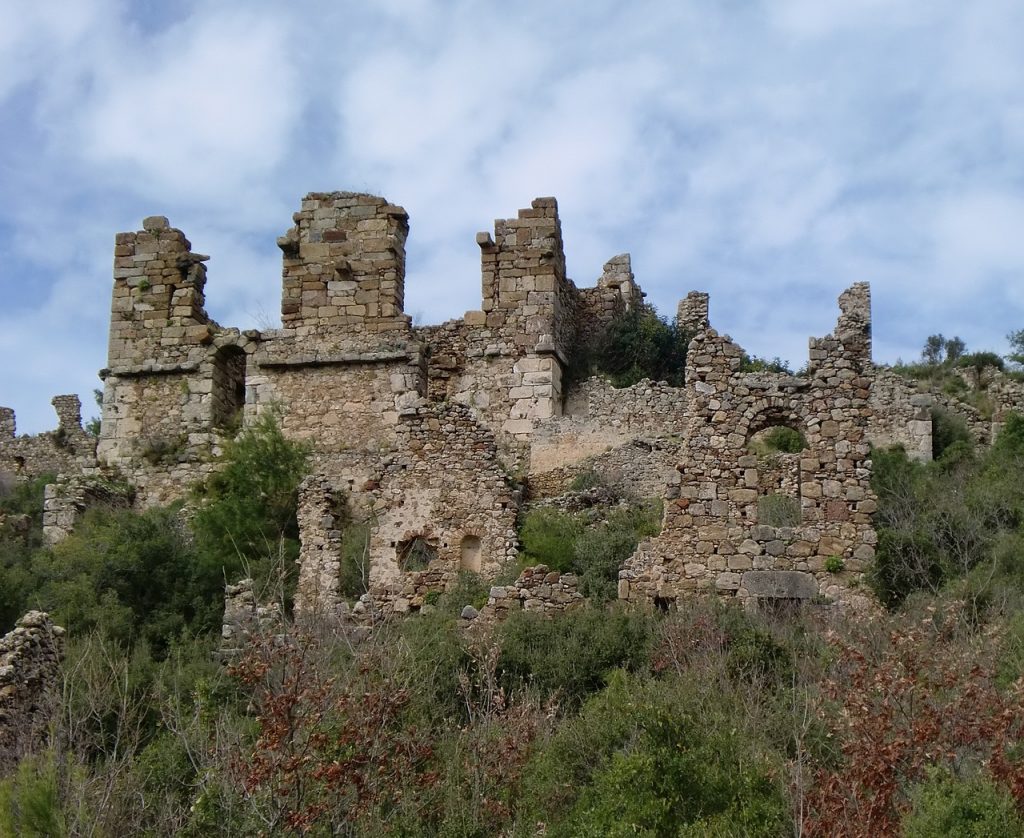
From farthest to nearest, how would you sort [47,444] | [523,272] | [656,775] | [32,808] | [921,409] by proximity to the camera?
1. [47,444]
2. [921,409]
3. [523,272]
4. [656,775]
5. [32,808]

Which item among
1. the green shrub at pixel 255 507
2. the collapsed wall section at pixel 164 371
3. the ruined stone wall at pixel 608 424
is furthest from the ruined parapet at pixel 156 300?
the ruined stone wall at pixel 608 424

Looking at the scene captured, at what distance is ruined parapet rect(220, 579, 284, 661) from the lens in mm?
15258

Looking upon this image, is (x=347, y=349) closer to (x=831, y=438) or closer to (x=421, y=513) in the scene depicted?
(x=421, y=513)

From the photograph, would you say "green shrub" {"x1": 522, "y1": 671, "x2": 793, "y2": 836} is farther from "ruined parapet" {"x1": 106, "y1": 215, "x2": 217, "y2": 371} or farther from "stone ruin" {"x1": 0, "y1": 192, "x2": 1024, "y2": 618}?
"ruined parapet" {"x1": 106, "y1": 215, "x2": 217, "y2": 371}

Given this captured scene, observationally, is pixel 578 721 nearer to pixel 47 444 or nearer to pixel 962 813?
pixel 962 813

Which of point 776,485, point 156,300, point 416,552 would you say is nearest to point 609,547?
point 776,485

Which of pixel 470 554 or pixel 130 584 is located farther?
pixel 130 584

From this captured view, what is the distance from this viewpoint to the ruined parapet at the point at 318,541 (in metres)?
18.9

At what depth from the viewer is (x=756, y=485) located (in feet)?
53.9

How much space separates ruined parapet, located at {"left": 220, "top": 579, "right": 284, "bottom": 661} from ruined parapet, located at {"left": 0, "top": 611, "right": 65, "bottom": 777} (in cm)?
169

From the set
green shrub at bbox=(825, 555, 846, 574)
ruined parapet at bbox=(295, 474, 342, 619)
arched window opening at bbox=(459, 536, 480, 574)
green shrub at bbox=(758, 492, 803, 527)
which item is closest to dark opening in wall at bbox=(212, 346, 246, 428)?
ruined parapet at bbox=(295, 474, 342, 619)

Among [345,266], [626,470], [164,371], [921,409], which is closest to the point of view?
[626,470]

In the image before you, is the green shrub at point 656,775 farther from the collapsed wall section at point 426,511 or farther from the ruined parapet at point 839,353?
the collapsed wall section at point 426,511

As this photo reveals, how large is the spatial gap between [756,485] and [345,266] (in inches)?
369
